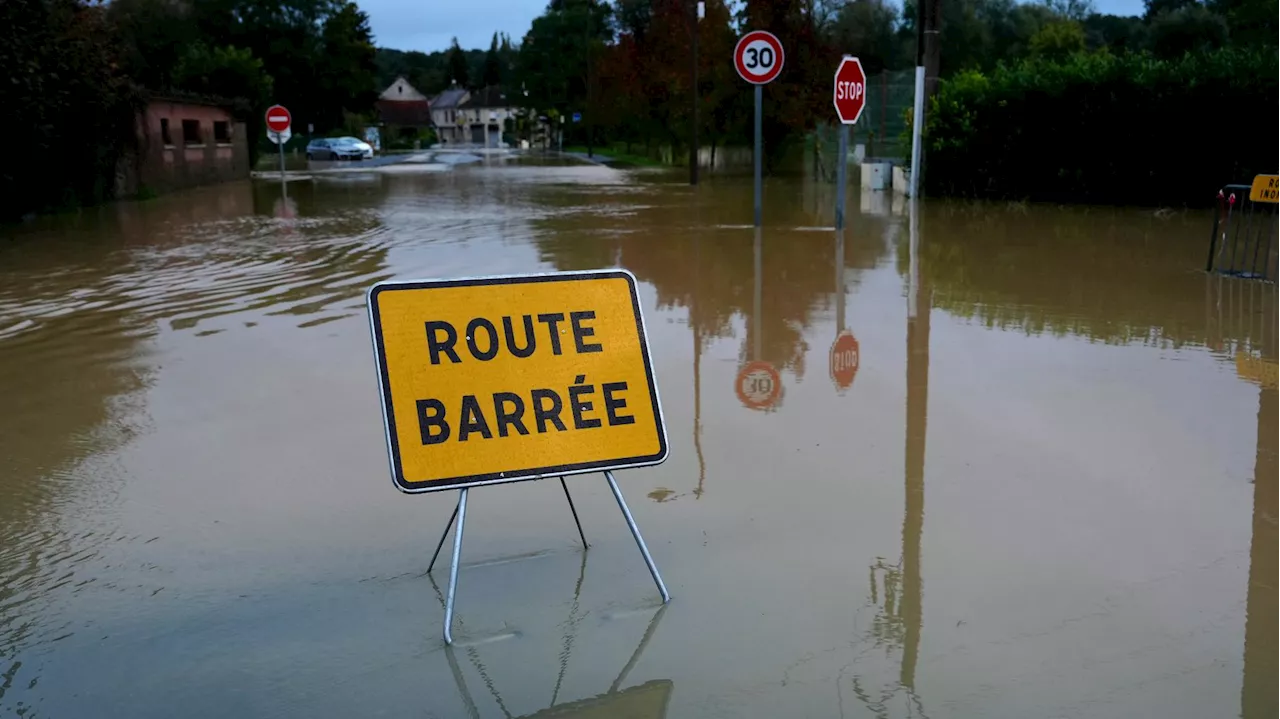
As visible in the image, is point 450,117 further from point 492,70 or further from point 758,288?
point 758,288

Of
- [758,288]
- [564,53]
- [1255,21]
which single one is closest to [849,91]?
[758,288]

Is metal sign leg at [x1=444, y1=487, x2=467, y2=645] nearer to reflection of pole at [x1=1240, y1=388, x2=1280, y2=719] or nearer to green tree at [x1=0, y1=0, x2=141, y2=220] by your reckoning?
reflection of pole at [x1=1240, y1=388, x2=1280, y2=719]

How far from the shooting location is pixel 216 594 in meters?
4.30

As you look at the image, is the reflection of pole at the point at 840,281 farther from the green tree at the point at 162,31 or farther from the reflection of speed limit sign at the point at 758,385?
the green tree at the point at 162,31

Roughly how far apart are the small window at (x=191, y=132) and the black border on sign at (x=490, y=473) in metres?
33.1

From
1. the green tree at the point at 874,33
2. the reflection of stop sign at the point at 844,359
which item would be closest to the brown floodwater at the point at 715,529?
the reflection of stop sign at the point at 844,359

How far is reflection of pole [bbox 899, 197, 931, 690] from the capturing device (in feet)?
12.7

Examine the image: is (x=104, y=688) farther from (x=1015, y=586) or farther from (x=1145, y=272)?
(x=1145, y=272)

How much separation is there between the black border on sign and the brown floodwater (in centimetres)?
45

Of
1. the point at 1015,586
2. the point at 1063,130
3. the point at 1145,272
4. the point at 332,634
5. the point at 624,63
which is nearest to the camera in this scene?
the point at 332,634

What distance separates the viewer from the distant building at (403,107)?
147 metres

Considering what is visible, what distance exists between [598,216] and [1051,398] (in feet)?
49.5

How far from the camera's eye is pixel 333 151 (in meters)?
65.9

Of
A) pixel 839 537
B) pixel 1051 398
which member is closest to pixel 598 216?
pixel 1051 398
